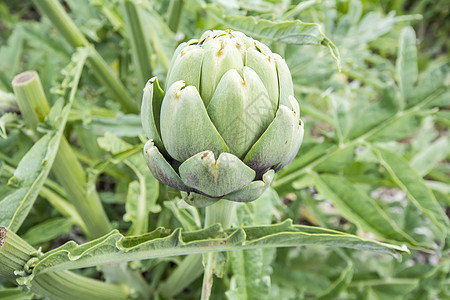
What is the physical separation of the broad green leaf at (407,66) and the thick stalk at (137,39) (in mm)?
410

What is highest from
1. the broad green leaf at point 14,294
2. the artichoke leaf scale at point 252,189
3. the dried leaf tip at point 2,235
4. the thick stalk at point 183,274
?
the dried leaf tip at point 2,235

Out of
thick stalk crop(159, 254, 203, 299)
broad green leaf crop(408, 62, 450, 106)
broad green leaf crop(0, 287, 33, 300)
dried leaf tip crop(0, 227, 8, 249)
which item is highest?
dried leaf tip crop(0, 227, 8, 249)

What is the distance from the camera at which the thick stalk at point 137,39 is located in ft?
2.08

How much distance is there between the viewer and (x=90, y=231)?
1.86 ft

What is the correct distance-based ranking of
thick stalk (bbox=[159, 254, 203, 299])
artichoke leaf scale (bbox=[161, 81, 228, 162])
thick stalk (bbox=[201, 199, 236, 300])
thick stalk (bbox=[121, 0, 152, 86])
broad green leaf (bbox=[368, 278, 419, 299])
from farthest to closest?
broad green leaf (bbox=[368, 278, 419, 299]) → thick stalk (bbox=[121, 0, 152, 86]) → thick stalk (bbox=[159, 254, 203, 299]) → thick stalk (bbox=[201, 199, 236, 300]) → artichoke leaf scale (bbox=[161, 81, 228, 162])

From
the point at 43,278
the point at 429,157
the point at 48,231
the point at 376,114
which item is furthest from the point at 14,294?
the point at 429,157

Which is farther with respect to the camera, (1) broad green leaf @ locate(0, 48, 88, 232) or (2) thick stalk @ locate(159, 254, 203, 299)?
(2) thick stalk @ locate(159, 254, 203, 299)

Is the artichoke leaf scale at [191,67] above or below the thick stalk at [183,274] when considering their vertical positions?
above

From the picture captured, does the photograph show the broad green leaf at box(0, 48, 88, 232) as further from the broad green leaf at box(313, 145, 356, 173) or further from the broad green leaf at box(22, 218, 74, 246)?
the broad green leaf at box(313, 145, 356, 173)

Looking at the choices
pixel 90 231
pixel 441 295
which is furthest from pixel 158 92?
pixel 441 295

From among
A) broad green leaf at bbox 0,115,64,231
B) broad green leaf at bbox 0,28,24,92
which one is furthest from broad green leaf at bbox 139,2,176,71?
broad green leaf at bbox 0,28,24,92

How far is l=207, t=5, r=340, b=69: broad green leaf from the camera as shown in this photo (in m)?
0.40

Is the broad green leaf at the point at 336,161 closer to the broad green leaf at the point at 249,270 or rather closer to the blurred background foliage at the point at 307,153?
the blurred background foliage at the point at 307,153

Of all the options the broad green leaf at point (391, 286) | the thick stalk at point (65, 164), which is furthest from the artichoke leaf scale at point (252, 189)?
the broad green leaf at point (391, 286)
